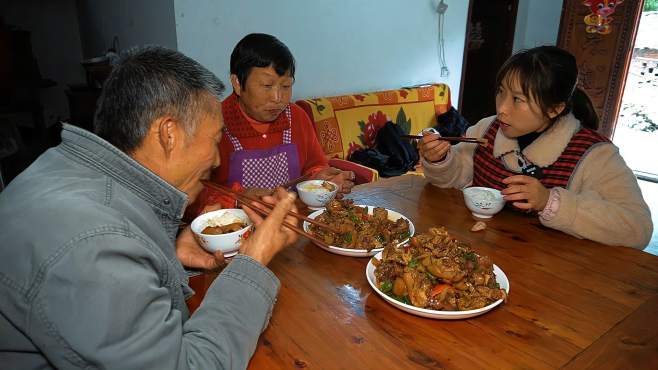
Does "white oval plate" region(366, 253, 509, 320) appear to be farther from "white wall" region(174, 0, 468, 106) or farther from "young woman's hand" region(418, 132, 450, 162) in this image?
"white wall" region(174, 0, 468, 106)

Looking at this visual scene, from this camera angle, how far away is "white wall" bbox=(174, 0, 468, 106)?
2869 millimetres

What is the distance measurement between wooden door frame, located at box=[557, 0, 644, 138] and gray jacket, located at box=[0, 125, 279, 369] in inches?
208

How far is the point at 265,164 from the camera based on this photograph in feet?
6.89

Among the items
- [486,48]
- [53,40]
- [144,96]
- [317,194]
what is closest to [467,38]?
[486,48]

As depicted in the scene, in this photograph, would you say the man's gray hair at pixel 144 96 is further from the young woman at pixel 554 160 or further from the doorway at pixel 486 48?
the doorway at pixel 486 48

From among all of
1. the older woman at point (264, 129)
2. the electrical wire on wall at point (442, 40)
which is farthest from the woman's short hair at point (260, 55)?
the electrical wire on wall at point (442, 40)

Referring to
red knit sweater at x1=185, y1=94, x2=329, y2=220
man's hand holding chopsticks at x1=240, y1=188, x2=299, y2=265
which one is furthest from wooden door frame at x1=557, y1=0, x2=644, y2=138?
man's hand holding chopsticks at x1=240, y1=188, x2=299, y2=265

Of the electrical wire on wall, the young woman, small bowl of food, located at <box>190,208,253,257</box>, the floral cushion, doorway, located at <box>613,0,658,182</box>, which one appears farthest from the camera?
doorway, located at <box>613,0,658,182</box>

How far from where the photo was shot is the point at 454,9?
4.33m

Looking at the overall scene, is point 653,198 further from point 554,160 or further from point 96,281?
point 96,281

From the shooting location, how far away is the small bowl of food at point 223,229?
1.16 m

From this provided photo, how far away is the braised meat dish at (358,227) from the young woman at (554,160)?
0.41m

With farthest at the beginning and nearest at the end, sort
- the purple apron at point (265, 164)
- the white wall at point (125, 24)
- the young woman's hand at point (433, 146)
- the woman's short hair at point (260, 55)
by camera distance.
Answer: the white wall at point (125, 24) < the purple apron at point (265, 164) < the woman's short hair at point (260, 55) < the young woman's hand at point (433, 146)

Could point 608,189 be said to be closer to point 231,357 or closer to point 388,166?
point 231,357
